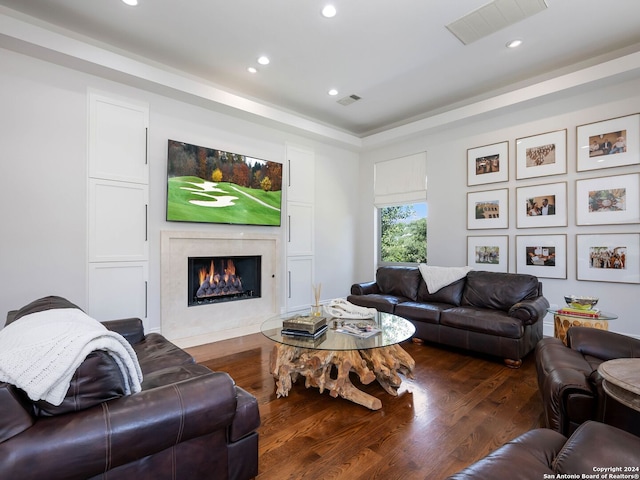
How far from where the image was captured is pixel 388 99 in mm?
4621

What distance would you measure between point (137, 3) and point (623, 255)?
5.43 meters

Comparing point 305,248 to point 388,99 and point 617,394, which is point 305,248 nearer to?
point 388,99

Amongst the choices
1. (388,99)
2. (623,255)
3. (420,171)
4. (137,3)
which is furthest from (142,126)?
(623,255)

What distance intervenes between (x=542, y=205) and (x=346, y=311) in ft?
9.62

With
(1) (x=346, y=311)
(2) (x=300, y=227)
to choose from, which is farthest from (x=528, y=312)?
(2) (x=300, y=227)

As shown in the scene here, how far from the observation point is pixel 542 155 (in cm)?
404

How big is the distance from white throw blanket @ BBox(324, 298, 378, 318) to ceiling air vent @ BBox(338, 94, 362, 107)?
9.78 ft

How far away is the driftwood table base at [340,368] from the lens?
2.38m

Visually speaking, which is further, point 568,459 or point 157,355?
point 157,355

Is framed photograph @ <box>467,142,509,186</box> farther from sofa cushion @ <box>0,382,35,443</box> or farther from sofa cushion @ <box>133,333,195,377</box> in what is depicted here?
sofa cushion @ <box>0,382,35,443</box>

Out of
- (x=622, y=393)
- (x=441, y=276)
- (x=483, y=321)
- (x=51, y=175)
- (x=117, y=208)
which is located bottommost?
(x=483, y=321)

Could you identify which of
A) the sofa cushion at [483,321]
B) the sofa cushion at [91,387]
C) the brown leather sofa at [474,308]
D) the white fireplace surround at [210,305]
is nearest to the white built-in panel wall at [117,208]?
the white fireplace surround at [210,305]

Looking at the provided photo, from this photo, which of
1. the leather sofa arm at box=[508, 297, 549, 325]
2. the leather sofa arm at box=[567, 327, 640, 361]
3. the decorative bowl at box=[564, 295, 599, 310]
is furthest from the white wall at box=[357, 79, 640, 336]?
the leather sofa arm at box=[567, 327, 640, 361]

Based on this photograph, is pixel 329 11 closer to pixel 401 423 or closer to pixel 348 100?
pixel 348 100
